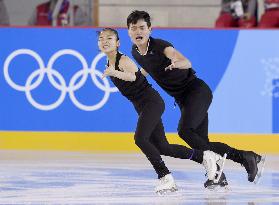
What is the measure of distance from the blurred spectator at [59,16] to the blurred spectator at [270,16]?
2.11 meters

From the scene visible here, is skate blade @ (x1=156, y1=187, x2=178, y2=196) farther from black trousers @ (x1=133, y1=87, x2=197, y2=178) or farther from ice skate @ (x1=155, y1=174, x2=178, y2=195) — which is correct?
black trousers @ (x1=133, y1=87, x2=197, y2=178)

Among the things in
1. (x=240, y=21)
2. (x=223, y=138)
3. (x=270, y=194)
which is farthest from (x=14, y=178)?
(x=240, y=21)

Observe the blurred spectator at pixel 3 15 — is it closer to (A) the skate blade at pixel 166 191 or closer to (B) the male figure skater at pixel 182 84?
(B) the male figure skater at pixel 182 84

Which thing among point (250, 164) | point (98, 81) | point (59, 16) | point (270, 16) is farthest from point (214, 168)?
point (59, 16)

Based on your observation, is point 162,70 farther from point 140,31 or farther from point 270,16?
point 270,16

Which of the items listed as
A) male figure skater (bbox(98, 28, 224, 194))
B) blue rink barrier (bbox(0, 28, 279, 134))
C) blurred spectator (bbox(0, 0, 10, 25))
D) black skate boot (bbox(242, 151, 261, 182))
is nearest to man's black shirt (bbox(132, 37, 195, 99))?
male figure skater (bbox(98, 28, 224, 194))

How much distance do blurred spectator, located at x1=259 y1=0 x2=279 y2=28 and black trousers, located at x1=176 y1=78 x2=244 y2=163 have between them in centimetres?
382

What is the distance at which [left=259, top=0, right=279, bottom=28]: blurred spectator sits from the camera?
11.0 m

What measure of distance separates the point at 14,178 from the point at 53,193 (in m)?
1.08

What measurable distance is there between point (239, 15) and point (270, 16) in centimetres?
41

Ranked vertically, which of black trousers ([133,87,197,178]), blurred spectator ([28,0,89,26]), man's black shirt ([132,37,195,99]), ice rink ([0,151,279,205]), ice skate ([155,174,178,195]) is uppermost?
man's black shirt ([132,37,195,99])

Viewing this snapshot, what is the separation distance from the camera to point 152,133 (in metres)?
7.18

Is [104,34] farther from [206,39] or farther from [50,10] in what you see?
[50,10]

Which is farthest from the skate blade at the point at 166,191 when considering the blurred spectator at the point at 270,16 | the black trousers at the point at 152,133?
the blurred spectator at the point at 270,16
